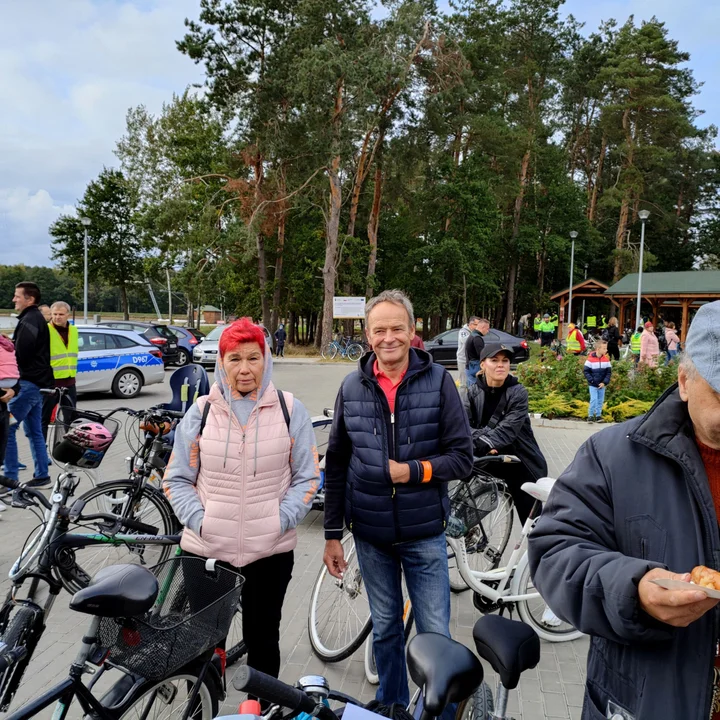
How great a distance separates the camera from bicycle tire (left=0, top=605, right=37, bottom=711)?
7.89 ft

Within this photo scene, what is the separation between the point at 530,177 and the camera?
41.6 metres

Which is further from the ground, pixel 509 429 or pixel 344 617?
pixel 509 429

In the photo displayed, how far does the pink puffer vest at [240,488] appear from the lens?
2.62 m

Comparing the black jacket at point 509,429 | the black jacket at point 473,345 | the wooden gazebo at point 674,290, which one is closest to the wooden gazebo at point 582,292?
the wooden gazebo at point 674,290

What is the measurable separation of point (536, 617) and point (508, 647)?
2.45 metres

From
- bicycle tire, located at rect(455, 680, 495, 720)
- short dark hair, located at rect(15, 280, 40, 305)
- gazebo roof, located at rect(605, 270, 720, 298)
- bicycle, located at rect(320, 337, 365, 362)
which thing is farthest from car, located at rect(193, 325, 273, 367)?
gazebo roof, located at rect(605, 270, 720, 298)

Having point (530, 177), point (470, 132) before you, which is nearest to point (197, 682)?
point (470, 132)

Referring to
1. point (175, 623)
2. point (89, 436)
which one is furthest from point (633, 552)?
point (89, 436)

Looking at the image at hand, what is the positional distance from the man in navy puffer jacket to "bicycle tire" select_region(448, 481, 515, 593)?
1043 mm

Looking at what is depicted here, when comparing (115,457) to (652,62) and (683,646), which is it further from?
(652,62)

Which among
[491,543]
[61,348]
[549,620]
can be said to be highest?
[61,348]

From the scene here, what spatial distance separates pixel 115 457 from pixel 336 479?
6758 mm

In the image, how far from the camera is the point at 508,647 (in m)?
1.60

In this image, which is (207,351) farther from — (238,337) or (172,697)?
(172,697)
